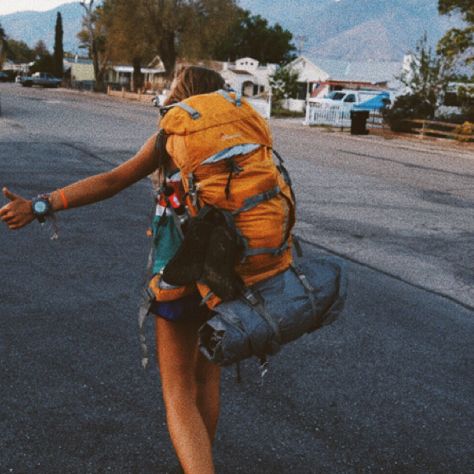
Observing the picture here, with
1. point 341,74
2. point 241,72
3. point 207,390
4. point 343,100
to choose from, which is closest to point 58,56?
point 241,72

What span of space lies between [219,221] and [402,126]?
2907 cm

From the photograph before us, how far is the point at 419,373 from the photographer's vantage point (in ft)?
13.9

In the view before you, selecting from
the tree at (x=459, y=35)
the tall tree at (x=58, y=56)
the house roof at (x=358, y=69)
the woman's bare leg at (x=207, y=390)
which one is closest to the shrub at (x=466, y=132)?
the tree at (x=459, y=35)

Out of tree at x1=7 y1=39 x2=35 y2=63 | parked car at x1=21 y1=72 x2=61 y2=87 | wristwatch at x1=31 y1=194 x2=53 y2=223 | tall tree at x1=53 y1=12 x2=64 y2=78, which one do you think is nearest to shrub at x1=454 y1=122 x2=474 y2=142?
wristwatch at x1=31 y1=194 x2=53 y2=223

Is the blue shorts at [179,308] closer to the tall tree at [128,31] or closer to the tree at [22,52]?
the tall tree at [128,31]

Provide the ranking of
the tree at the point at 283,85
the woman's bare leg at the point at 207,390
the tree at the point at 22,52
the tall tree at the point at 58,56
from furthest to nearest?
the tree at the point at 22,52
the tall tree at the point at 58,56
the tree at the point at 283,85
the woman's bare leg at the point at 207,390

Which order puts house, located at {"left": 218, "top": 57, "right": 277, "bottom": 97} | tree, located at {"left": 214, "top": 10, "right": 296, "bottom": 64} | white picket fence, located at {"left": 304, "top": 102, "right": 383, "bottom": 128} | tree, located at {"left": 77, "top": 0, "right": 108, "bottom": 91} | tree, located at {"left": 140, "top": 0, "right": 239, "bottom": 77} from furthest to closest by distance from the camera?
tree, located at {"left": 214, "top": 10, "right": 296, "bottom": 64}, house, located at {"left": 218, "top": 57, "right": 277, "bottom": 97}, tree, located at {"left": 77, "top": 0, "right": 108, "bottom": 91}, tree, located at {"left": 140, "top": 0, "right": 239, "bottom": 77}, white picket fence, located at {"left": 304, "top": 102, "right": 383, "bottom": 128}

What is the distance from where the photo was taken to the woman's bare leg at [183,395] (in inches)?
92.7

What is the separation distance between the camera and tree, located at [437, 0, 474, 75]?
91.6 feet

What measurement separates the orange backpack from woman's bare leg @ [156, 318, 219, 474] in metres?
0.30

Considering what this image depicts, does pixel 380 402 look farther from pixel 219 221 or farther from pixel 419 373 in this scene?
pixel 219 221

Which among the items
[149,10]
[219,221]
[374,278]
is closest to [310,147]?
[374,278]

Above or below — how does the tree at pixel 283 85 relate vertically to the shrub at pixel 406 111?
above

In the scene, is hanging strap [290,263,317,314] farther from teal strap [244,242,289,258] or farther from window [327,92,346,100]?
window [327,92,346,100]
